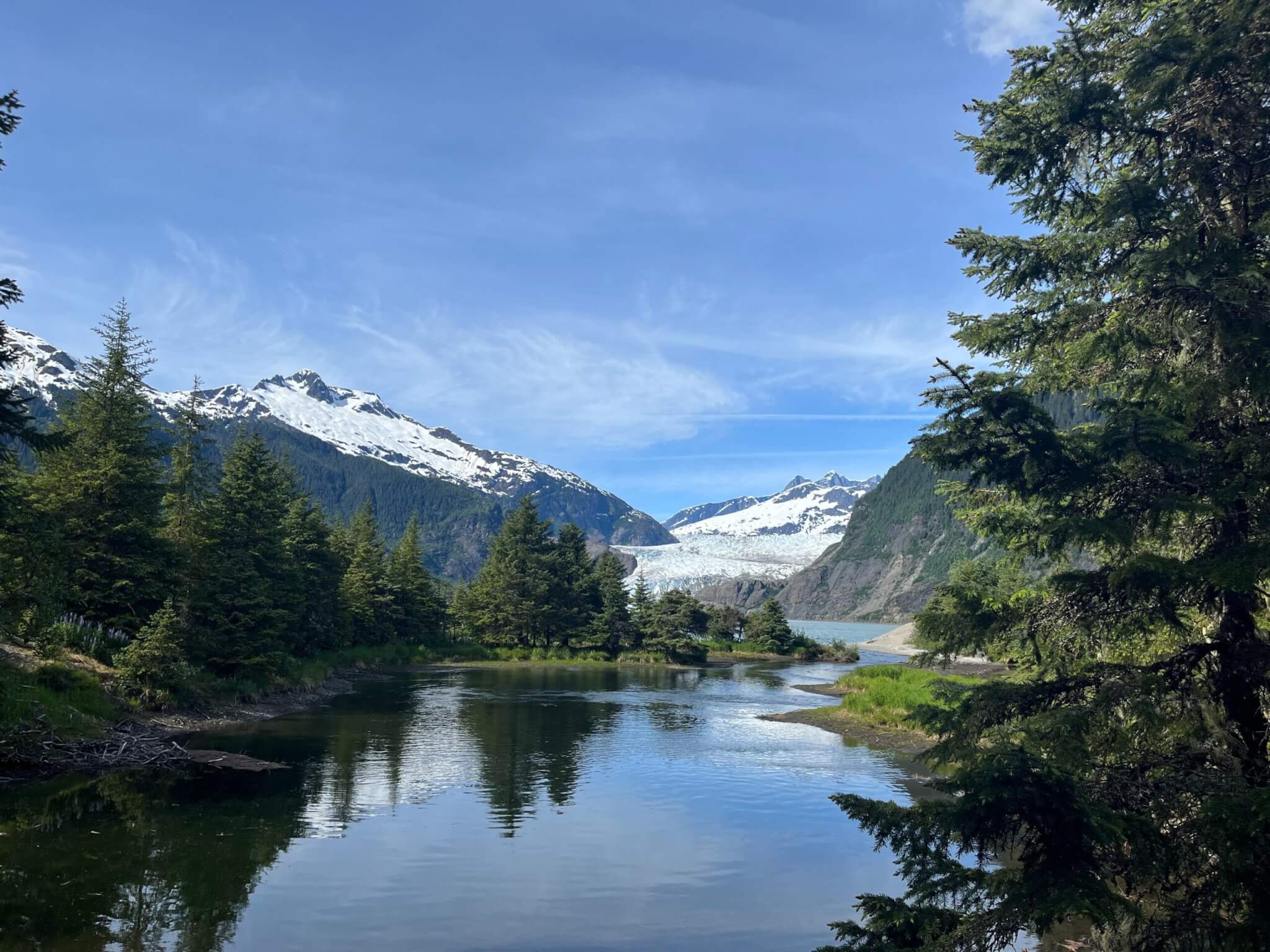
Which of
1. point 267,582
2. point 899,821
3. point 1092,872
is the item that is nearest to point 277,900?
point 899,821

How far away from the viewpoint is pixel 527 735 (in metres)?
35.6

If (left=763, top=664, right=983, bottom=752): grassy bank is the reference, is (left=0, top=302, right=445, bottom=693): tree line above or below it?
above

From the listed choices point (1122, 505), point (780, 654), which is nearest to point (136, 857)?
point (1122, 505)

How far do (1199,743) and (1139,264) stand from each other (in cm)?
597

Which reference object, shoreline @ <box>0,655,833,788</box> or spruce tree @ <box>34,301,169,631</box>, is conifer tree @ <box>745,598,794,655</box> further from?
spruce tree @ <box>34,301,169,631</box>

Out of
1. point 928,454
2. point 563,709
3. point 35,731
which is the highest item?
point 928,454

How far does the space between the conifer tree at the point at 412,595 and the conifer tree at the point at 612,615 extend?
1766 cm

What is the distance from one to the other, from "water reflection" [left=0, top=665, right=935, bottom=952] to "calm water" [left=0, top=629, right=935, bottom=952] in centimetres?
6

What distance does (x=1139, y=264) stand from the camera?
10289 mm

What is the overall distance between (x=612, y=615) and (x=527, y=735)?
188 feet

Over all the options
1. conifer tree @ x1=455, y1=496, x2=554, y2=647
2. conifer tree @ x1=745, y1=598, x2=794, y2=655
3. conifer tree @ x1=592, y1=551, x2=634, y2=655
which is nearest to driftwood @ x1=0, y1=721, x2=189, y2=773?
conifer tree @ x1=455, y1=496, x2=554, y2=647

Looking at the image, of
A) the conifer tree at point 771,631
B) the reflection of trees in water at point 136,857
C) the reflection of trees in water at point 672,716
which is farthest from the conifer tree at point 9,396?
the conifer tree at point 771,631

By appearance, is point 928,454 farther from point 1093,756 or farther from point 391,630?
point 391,630

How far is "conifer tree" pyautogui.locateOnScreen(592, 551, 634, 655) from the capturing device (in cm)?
9150
